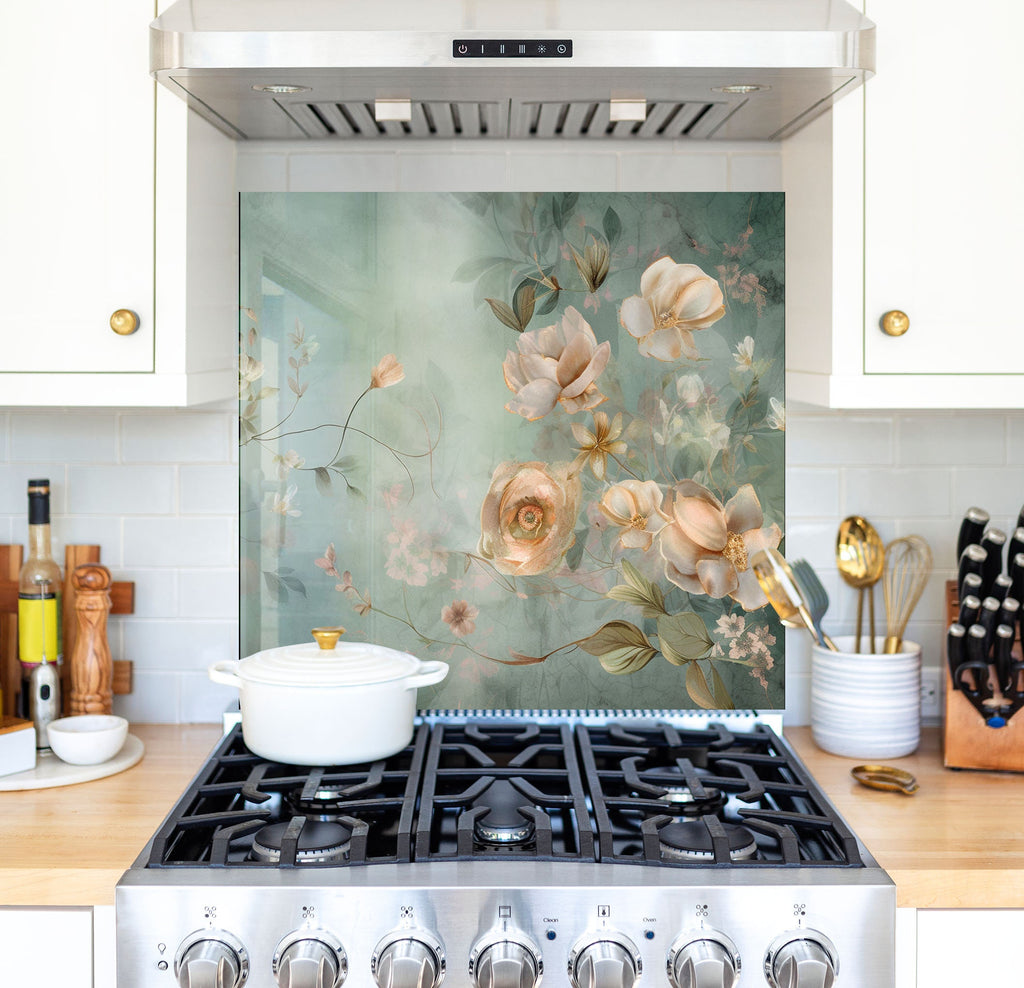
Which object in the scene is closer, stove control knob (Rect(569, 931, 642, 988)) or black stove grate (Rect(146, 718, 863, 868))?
stove control knob (Rect(569, 931, 642, 988))

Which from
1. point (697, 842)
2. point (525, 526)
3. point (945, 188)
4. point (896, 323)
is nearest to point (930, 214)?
point (945, 188)

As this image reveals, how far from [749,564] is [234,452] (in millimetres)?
Answer: 993

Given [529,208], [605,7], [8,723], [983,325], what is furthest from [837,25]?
[8,723]

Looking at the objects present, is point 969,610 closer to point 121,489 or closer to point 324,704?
point 324,704

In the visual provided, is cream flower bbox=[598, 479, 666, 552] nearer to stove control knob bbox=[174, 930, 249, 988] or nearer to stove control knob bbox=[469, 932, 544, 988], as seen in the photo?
stove control knob bbox=[469, 932, 544, 988]

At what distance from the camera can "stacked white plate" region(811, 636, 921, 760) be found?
1.88 metres

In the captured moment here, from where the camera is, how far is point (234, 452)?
208 centimetres

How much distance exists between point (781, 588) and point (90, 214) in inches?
52.0

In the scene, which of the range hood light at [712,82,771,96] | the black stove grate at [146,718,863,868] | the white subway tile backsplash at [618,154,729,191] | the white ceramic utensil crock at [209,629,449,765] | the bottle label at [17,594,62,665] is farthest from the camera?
the white subway tile backsplash at [618,154,729,191]

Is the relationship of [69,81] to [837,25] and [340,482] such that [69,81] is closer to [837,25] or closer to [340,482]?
[340,482]

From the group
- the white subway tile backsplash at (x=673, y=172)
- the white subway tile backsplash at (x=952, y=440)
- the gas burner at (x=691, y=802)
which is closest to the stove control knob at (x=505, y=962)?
the gas burner at (x=691, y=802)

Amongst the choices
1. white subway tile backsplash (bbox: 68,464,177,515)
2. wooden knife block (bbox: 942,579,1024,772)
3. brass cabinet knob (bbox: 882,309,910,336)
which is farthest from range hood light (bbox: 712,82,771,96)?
white subway tile backsplash (bbox: 68,464,177,515)

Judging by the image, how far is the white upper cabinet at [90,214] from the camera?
1642 millimetres

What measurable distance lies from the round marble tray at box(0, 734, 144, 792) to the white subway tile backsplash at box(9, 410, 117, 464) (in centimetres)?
56
